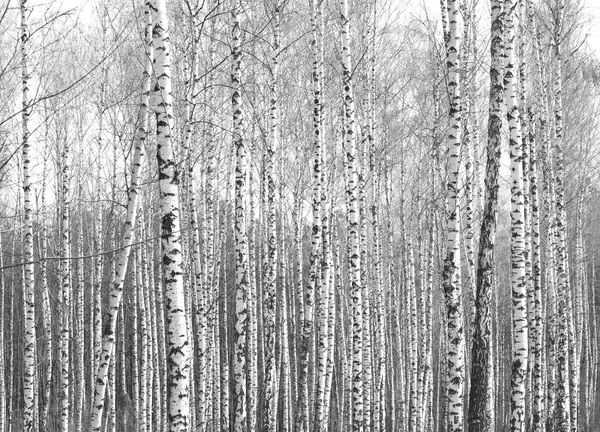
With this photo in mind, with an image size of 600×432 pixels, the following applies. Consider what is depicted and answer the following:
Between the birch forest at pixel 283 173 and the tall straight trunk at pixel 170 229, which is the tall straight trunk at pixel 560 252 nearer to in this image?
the birch forest at pixel 283 173

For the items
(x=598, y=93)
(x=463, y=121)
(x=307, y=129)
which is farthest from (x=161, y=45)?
(x=598, y=93)

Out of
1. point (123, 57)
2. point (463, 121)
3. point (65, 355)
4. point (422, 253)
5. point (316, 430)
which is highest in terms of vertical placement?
point (123, 57)

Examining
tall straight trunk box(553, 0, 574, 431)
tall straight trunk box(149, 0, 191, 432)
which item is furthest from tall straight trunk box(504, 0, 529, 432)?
tall straight trunk box(149, 0, 191, 432)

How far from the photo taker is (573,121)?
18188 mm

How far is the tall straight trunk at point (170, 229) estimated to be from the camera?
5.04m

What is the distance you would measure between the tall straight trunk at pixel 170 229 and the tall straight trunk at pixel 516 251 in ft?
14.4

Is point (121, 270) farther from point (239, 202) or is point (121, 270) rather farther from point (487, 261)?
point (487, 261)

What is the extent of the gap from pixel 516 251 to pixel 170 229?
457 cm

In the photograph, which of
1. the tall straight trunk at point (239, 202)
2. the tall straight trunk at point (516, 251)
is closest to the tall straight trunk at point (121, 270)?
the tall straight trunk at point (239, 202)

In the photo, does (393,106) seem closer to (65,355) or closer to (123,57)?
(123,57)

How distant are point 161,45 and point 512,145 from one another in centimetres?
506

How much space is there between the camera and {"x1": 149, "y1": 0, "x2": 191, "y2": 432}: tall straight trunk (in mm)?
5035

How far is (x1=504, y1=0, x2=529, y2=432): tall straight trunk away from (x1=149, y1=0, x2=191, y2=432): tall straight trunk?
4.40 meters

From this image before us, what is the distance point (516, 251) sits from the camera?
7711 mm
